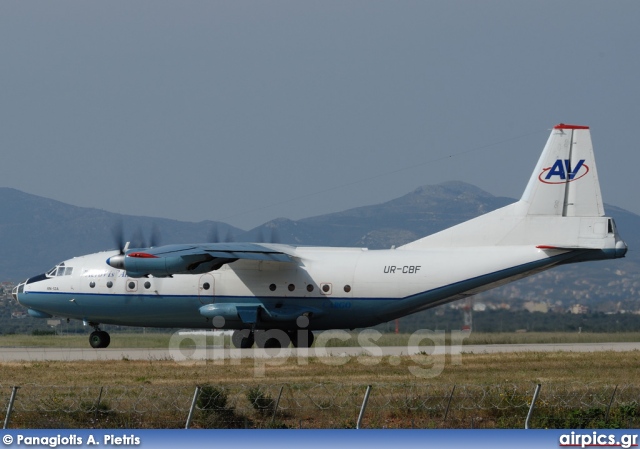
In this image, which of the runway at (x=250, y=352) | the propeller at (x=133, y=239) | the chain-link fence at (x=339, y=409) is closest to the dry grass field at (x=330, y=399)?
the chain-link fence at (x=339, y=409)

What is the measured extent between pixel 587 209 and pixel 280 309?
454 inches

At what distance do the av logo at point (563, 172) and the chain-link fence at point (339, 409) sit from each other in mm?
12562

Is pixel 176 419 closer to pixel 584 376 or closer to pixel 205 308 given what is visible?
pixel 584 376

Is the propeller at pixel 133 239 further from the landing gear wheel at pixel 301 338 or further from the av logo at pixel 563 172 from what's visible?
the av logo at pixel 563 172

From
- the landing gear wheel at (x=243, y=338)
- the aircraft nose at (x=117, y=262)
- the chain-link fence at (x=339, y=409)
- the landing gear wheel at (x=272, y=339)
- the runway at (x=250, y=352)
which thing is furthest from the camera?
the landing gear wheel at (x=272, y=339)

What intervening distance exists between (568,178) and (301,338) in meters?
11.9

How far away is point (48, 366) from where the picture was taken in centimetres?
3256

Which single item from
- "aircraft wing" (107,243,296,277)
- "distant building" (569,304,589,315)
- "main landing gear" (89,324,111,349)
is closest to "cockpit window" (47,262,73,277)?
"main landing gear" (89,324,111,349)

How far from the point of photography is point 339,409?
69.4ft

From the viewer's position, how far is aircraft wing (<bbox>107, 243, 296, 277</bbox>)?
3447cm

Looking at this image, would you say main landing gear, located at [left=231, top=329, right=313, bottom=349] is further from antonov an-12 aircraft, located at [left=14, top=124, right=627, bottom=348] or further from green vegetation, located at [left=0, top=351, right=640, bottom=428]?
green vegetation, located at [left=0, top=351, right=640, bottom=428]

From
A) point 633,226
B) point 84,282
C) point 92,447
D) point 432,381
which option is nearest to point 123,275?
point 84,282

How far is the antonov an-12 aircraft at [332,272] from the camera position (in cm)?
3409

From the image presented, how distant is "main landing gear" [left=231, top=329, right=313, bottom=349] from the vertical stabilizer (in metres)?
10.2
